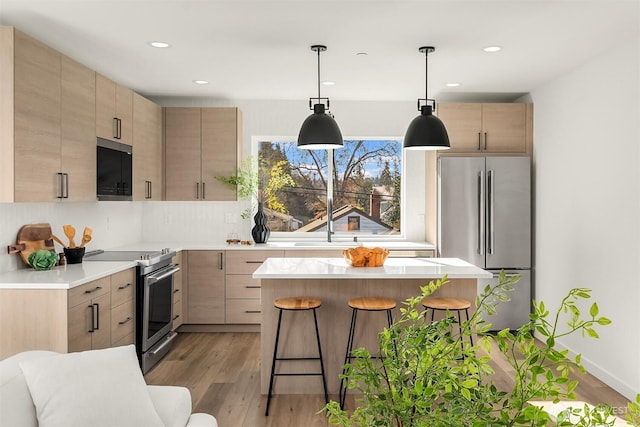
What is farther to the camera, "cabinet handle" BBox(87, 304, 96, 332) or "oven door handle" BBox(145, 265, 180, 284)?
"oven door handle" BBox(145, 265, 180, 284)

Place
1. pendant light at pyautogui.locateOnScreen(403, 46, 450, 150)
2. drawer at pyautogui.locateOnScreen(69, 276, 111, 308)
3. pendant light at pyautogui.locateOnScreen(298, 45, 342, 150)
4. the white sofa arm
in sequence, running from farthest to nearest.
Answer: pendant light at pyautogui.locateOnScreen(403, 46, 450, 150)
pendant light at pyautogui.locateOnScreen(298, 45, 342, 150)
drawer at pyautogui.locateOnScreen(69, 276, 111, 308)
the white sofa arm

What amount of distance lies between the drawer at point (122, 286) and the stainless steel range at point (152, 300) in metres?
0.09

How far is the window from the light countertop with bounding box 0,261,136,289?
2.43m

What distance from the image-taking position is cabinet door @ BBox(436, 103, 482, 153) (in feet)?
18.2

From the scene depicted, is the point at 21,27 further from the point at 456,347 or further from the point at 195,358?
the point at 456,347

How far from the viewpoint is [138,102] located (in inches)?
197

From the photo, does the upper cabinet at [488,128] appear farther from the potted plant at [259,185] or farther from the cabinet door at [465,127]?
the potted plant at [259,185]

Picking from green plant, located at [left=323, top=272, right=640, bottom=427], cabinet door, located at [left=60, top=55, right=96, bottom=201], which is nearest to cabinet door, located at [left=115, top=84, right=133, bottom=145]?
cabinet door, located at [left=60, top=55, right=96, bottom=201]

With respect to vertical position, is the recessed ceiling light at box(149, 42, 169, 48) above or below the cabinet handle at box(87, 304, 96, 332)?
above

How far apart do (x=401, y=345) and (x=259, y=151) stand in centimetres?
555

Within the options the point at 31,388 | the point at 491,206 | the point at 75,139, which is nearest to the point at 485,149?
the point at 491,206

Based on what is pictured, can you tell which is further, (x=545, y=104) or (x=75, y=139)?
(x=545, y=104)

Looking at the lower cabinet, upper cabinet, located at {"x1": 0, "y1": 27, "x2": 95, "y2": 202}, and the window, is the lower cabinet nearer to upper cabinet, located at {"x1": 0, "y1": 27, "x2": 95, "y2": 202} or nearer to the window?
upper cabinet, located at {"x1": 0, "y1": 27, "x2": 95, "y2": 202}

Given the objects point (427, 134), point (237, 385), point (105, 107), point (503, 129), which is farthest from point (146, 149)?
point (503, 129)
